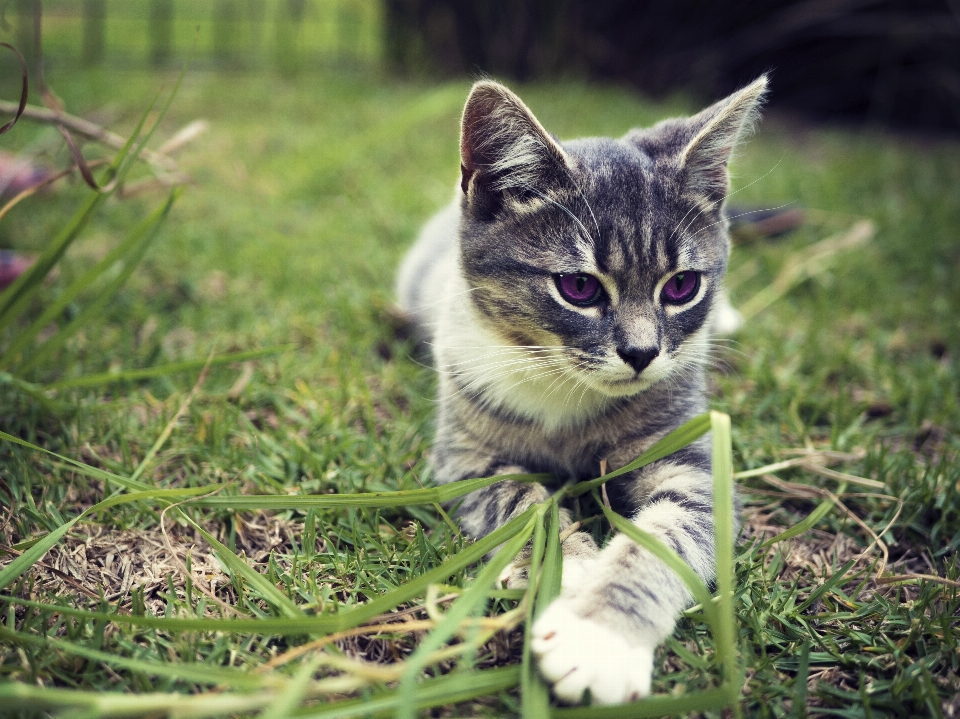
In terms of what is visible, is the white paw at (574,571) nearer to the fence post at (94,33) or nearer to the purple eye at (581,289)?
the purple eye at (581,289)

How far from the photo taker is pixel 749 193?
449 cm

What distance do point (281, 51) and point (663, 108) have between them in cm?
388

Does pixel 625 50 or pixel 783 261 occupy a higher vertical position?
pixel 625 50

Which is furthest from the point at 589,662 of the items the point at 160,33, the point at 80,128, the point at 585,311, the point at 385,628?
the point at 160,33

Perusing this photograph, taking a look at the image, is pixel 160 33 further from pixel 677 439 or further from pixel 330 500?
pixel 677 439

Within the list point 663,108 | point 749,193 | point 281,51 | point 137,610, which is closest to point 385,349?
point 137,610

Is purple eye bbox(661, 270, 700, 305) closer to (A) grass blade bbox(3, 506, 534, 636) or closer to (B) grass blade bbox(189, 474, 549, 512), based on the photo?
(B) grass blade bbox(189, 474, 549, 512)

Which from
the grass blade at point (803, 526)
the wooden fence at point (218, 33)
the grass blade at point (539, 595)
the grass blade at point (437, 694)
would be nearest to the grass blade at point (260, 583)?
the grass blade at point (437, 694)

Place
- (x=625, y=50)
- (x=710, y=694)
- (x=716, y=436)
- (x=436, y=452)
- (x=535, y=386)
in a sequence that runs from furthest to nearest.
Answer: (x=625, y=50) < (x=436, y=452) < (x=535, y=386) < (x=716, y=436) < (x=710, y=694)

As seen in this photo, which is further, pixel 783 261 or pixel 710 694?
pixel 783 261

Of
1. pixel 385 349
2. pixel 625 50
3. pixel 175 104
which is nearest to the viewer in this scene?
pixel 385 349

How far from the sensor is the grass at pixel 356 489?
1.42 m

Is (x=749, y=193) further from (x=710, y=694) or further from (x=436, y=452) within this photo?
(x=710, y=694)

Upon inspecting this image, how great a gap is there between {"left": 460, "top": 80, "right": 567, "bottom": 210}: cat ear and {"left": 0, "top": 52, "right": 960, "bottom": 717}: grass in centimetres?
82
